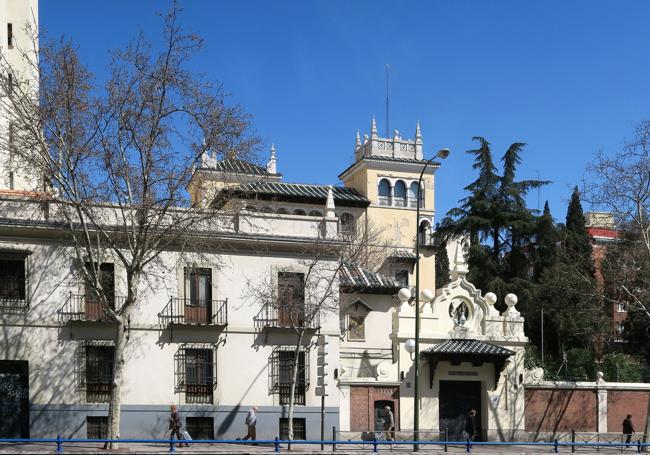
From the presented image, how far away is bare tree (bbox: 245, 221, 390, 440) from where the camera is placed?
111 feet

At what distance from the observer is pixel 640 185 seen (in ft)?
124

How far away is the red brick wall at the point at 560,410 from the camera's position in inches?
1506

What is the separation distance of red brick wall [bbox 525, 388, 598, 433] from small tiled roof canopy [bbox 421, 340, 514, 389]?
2.23 m

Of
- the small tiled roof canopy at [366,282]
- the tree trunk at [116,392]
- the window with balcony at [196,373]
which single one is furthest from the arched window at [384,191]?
the tree trunk at [116,392]

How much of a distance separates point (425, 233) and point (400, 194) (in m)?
3.69

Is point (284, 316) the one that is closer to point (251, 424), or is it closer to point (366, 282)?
point (251, 424)

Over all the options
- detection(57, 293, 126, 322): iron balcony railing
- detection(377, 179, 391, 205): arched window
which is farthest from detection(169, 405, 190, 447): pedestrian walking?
detection(377, 179, 391, 205): arched window

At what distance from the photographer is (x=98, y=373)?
105 feet

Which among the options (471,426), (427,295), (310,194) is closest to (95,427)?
(427,295)

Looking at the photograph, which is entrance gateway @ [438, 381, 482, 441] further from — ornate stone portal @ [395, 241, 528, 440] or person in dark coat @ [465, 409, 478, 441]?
person in dark coat @ [465, 409, 478, 441]

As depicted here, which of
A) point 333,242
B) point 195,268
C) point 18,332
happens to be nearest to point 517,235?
point 333,242

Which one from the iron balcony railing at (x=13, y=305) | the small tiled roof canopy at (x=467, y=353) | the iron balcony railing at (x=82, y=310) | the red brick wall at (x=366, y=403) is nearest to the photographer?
the iron balcony railing at (x=13, y=305)

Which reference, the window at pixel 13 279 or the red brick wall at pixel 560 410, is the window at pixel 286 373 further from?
the red brick wall at pixel 560 410

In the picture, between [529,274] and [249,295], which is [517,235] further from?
[249,295]
